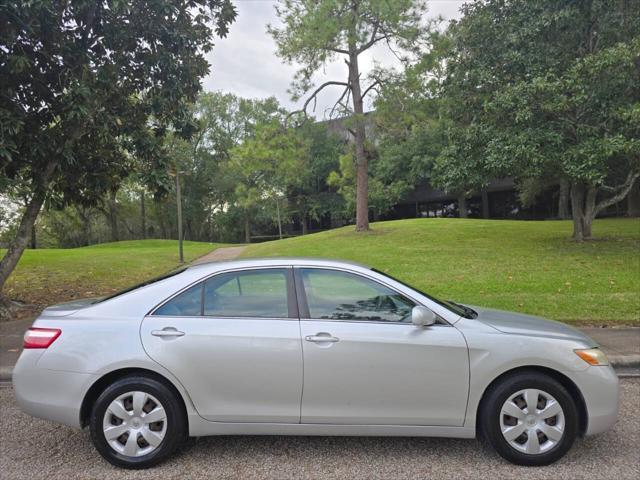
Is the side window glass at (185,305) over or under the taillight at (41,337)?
over

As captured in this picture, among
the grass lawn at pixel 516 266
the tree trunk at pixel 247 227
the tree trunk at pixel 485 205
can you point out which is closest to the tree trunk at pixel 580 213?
the grass lawn at pixel 516 266

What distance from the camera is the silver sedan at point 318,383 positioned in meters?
3.24

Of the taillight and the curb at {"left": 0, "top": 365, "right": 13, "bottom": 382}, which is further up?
the taillight

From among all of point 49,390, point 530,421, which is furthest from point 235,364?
point 530,421

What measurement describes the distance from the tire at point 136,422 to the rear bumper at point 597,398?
9.83 ft

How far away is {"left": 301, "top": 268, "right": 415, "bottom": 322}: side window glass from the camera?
3.46 m

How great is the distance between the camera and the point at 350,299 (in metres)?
3.57

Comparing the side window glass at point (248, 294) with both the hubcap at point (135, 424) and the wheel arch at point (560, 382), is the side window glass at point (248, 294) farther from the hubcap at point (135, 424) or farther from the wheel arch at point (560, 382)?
the wheel arch at point (560, 382)

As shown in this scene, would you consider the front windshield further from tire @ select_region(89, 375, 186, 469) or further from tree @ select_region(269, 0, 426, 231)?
tree @ select_region(269, 0, 426, 231)

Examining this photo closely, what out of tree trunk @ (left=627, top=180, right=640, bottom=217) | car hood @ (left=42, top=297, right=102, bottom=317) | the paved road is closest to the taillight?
car hood @ (left=42, top=297, right=102, bottom=317)

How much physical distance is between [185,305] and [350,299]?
1308 millimetres

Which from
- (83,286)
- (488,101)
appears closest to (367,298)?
(83,286)

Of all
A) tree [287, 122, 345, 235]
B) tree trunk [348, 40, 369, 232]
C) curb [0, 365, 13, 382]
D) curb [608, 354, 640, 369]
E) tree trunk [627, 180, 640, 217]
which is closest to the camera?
curb [0, 365, 13, 382]

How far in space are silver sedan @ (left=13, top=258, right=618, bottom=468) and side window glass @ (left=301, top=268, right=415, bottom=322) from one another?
0.34 ft
